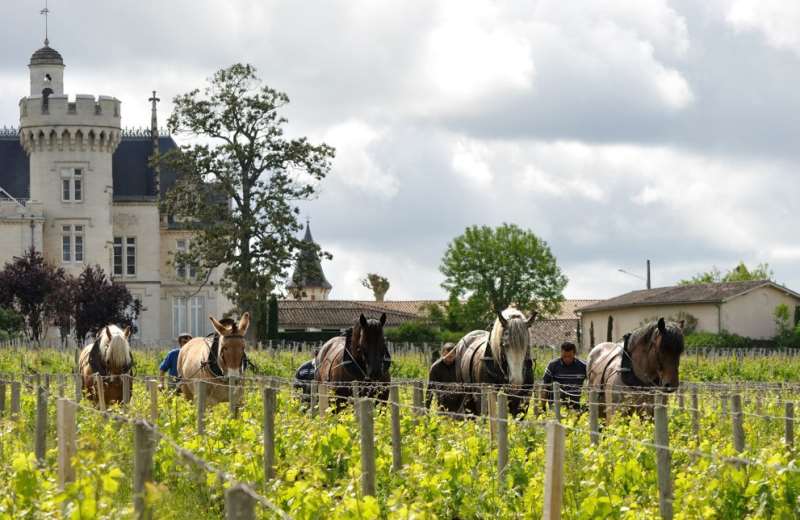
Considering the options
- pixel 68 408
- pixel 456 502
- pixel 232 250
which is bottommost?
pixel 456 502

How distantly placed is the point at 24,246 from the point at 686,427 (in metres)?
68.5

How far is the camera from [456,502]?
11.3 meters

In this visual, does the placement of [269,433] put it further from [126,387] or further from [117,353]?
[117,353]

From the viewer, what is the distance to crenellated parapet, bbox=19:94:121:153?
83750 mm

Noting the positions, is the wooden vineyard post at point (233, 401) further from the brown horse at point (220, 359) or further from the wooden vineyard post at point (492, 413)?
the wooden vineyard post at point (492, 413)

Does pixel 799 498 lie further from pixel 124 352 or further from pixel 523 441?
pixel 124 352

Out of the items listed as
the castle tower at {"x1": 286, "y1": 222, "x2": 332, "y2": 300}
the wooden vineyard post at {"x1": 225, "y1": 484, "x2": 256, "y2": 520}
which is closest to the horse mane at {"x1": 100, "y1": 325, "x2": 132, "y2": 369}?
the wooden vineyard post at {"x1": 225, "y1": 484, "x2": 256, "y2": 520}

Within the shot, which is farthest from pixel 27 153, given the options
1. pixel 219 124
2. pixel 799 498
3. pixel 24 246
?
pixel 799 498

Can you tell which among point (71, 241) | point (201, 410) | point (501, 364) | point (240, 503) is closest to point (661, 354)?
point (501, 364)

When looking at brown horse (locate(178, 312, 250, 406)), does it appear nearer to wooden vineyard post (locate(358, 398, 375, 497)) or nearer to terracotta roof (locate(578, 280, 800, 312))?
wooden vineyard post (locate(358, 398, 375, 497))

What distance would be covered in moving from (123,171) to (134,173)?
23.1 inches

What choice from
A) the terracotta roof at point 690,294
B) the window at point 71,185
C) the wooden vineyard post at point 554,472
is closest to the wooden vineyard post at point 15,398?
the wooden vineyard post at point 554,472

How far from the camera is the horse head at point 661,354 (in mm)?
17062

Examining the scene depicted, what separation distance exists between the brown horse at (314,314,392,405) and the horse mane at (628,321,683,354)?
8.98 ft
